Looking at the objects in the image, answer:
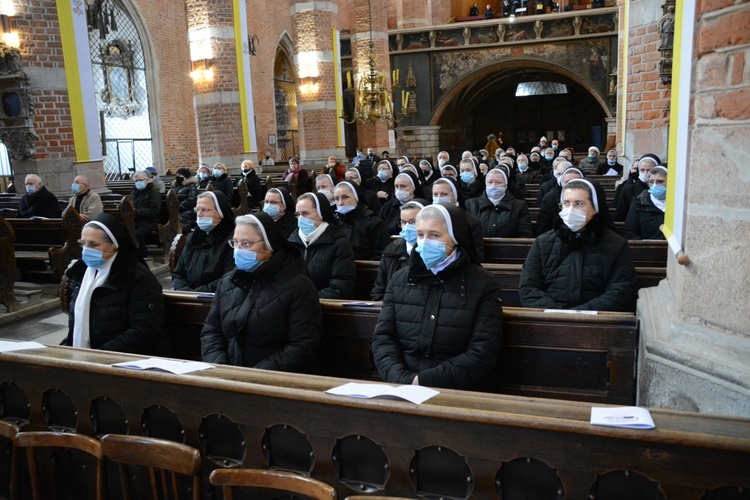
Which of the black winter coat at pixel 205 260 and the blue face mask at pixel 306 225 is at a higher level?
the blue face mask at pixel 306 225

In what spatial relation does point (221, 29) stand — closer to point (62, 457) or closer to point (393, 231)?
point (393, 231)

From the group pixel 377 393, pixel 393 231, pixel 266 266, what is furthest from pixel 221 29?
pixel 377 393

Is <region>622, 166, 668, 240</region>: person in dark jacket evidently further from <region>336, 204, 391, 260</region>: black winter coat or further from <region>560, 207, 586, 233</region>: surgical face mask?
<region>336, 204, 391, 260</region>: black winter coat

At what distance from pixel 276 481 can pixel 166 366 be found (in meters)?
0.95

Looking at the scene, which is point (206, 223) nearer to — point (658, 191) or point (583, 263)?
point (583, 263)

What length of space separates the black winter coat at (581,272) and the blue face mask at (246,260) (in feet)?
5.57

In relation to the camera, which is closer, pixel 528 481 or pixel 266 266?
→ pixel 528 481

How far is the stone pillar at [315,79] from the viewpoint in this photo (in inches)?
698

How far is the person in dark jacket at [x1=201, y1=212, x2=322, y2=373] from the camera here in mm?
3406

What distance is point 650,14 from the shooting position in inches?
333

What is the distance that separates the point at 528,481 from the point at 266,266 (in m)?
1.92

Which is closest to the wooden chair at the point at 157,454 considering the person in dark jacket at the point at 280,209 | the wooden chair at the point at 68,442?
the wooden chair at the point at 68,442

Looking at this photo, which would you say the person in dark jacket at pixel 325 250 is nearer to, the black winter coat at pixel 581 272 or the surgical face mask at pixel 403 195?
the black winter coat at pixel 581 272

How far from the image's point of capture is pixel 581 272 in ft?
12.6
